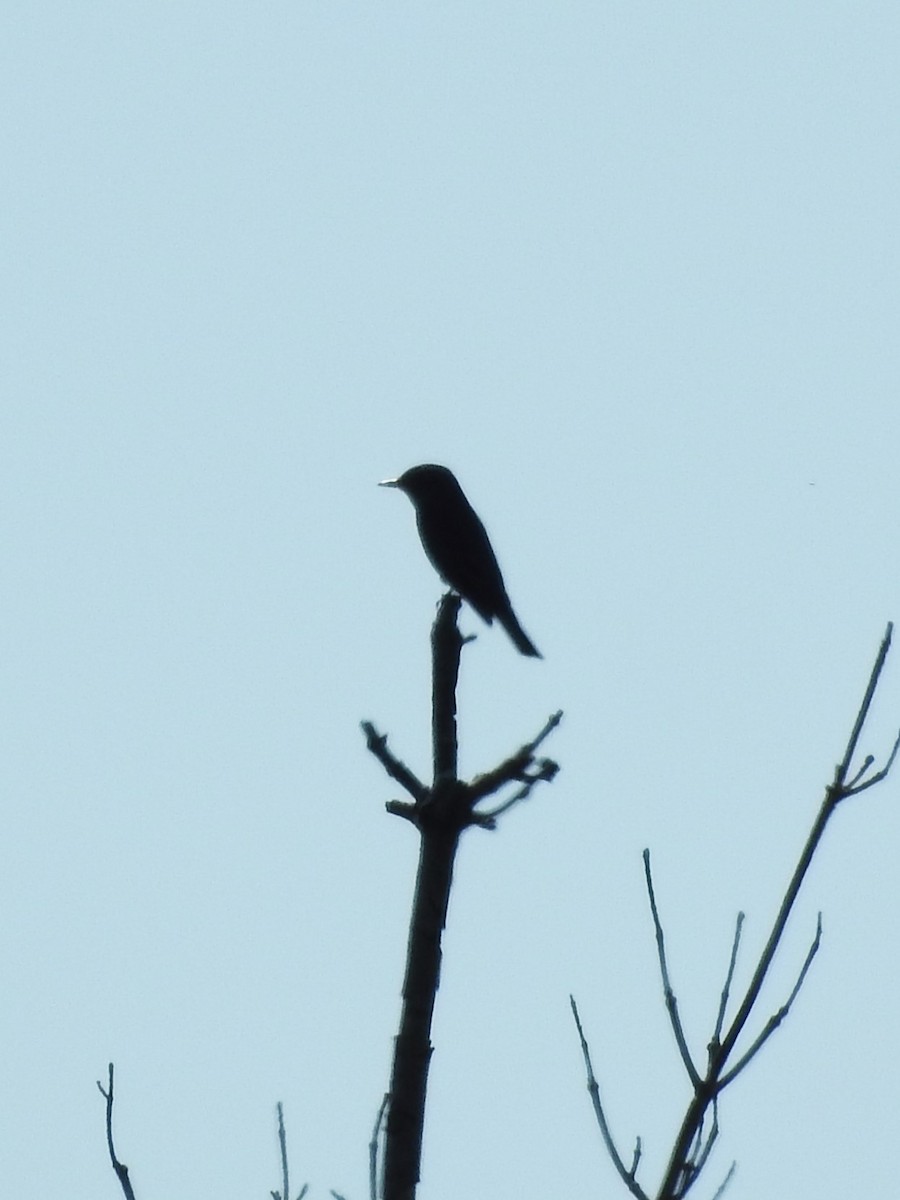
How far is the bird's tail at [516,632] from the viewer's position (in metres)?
9.88

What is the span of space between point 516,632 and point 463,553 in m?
0.50

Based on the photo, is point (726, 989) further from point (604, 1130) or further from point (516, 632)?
point (516, 632)

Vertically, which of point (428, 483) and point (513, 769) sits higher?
point (428, 483)

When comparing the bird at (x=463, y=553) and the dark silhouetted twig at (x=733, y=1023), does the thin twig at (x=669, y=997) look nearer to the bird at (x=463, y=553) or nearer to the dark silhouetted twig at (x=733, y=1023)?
the dark silhouetted twig at (x=733, y=1023)

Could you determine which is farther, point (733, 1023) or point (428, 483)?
point (428, 483)

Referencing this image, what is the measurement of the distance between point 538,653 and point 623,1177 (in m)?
6.80

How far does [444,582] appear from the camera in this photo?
10023 millimetres

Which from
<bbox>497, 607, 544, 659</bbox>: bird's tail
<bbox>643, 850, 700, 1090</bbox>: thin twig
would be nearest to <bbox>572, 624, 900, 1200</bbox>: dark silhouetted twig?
<bbox>643, 850, 700, 1090</bbox>: thin twig

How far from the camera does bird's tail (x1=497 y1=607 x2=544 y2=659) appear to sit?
9875mm

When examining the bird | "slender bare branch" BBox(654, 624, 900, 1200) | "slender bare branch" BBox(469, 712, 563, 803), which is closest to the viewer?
"slender bare branch" BBox(654, 624, 900, 1200)

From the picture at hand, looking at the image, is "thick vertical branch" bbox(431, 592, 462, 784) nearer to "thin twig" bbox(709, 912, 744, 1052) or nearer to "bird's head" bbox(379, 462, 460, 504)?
"thin twig" bbox(709, 912, 744, 1052)

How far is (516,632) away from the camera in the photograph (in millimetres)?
9898

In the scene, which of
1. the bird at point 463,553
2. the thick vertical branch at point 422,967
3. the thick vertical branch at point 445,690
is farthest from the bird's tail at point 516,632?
the thick vertical branch at point 422,967

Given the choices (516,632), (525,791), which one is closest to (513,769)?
(525,791)
